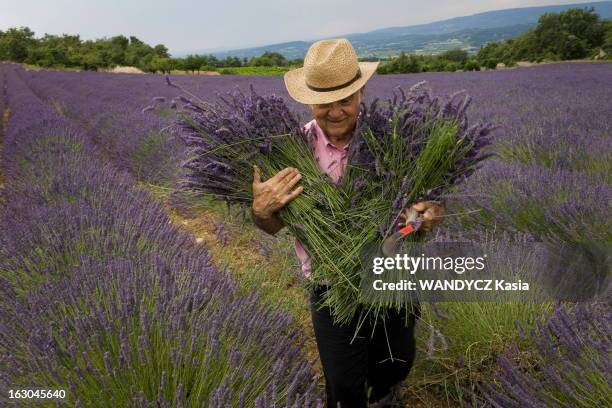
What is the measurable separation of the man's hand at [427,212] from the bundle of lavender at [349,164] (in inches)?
1.3

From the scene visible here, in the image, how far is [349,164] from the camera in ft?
4.60

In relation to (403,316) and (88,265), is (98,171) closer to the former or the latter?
(88,265)

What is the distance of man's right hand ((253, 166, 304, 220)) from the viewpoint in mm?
1420

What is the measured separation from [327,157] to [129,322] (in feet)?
2.88

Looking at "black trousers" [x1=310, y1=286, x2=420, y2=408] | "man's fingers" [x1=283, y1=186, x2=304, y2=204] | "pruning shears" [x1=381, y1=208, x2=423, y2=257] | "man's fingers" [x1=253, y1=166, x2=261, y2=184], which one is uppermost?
"man's fingers" [x1=253, y1=166, x2=261, y2=184]

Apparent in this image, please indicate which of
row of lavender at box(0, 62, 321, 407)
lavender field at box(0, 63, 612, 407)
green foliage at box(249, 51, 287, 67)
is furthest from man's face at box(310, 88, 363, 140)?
green foliage at box(249, 51, 287, 67)

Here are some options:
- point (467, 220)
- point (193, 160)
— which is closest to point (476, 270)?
point (467, 220)

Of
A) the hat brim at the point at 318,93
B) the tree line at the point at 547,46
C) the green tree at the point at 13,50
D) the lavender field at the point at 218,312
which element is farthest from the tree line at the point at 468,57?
the hat brim at the point at 318,93

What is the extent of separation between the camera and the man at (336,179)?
142 cm

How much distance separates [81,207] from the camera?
96.5 inches

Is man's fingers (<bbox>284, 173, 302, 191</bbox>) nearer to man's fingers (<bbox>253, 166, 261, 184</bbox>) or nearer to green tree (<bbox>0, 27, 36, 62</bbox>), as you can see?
man's fingers (<bbox>253, 166, 261, 184</bbox>)

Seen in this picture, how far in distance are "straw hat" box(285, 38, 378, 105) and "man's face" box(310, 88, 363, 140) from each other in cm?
4

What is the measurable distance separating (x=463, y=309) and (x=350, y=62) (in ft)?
4.23

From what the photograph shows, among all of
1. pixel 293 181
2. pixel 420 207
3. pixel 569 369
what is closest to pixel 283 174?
pixel 293 181
